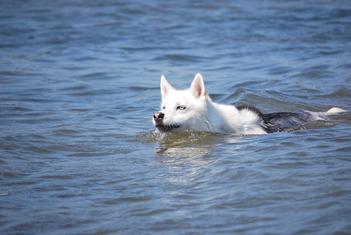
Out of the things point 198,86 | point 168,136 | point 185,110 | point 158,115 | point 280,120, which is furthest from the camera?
point 280,120

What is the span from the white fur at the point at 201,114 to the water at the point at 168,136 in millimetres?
236

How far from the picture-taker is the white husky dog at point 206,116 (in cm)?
902

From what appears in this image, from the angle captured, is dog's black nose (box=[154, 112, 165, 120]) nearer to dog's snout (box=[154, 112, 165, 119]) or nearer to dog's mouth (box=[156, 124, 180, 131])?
dog's snout (box=[154, 112, 165, 119])

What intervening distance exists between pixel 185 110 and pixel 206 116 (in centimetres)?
35

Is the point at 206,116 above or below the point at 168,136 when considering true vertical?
Answer: above

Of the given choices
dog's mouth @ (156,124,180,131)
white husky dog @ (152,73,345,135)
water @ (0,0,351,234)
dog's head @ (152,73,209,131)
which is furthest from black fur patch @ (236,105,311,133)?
dog's mouth @ (156,124,180,131)

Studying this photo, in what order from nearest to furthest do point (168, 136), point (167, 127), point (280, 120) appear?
point (167, 127) < point (168, 136) < point (280, 120)

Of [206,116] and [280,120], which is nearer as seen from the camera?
[206,116]

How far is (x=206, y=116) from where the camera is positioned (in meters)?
9.26

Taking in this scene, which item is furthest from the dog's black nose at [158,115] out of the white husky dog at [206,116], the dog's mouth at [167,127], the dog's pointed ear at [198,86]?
the dog's pointed ear at [198,86]

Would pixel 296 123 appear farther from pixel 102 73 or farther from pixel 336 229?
pixel 102 73

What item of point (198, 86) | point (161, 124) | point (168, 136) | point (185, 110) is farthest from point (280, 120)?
point (161, 124)

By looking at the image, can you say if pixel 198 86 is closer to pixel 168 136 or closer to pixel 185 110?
pixel 185 110

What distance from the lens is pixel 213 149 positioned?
8.60 metres
